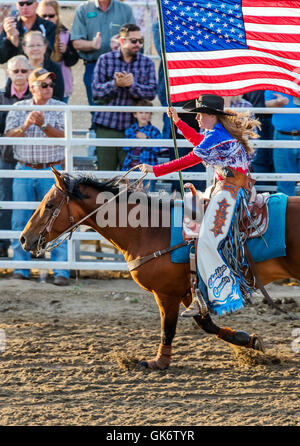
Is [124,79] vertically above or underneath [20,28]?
underneath

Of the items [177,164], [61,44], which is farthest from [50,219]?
[61,44]

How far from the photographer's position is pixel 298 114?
8.23m

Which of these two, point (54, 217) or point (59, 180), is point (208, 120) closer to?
point (59, 180)

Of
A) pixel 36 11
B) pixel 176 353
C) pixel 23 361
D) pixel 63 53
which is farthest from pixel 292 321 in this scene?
pixel 36 11

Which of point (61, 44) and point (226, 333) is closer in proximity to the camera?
point (226, 333)

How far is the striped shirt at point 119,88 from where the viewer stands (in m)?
8.31

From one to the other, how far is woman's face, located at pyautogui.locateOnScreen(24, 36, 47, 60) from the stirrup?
4586mm

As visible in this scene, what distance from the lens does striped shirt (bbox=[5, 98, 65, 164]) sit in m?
8.31

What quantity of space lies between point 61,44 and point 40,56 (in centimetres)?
63

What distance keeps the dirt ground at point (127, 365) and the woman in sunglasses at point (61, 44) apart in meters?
3.11

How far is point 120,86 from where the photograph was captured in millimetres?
8297

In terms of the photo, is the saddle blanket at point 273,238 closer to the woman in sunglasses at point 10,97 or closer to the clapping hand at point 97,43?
the woman in sunglasses at point 10,97

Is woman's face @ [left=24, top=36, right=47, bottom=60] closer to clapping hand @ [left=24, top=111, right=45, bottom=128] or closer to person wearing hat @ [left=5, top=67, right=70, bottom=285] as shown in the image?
person wearing hat @ [left=5, top=67, right=70, bottom=285]

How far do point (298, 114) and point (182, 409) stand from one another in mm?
4291
